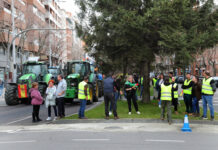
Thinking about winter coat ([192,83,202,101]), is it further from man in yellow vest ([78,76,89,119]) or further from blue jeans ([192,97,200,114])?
man in yellow vest ([78,76,89,119])

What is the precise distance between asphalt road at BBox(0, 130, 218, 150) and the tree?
504 cm

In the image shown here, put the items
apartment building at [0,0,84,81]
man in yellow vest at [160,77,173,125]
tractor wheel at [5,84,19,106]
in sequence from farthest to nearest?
apartment building at [0,0,84,81], tractor wheel at [5,84,19,106], man in yellow vest at [160,77,173,125]

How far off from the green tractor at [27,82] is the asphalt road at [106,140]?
8.59 metres

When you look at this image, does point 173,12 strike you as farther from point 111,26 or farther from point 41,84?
point 41,84

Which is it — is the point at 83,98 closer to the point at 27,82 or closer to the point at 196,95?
the point at 196,95

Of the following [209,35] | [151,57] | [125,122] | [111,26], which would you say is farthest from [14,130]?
[209,35]

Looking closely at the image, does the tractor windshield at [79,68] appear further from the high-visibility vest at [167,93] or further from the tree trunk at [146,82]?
the high-visibility vest at [167,93]

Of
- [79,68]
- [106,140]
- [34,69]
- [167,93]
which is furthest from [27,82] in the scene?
[106,140]

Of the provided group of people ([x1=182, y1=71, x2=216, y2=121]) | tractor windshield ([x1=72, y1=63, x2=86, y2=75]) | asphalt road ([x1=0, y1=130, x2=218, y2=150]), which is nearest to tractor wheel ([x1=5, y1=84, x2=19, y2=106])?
tractor windshield ([x1=72, y1=63, x2=86, y2=75])

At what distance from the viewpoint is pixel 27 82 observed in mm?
17047

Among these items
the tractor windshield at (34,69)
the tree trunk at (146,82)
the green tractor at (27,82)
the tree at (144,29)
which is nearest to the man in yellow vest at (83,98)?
the tree at (144,29)

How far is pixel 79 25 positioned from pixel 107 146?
361 inches

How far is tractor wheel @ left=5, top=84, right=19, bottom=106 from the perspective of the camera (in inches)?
683

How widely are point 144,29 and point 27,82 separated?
871cm
